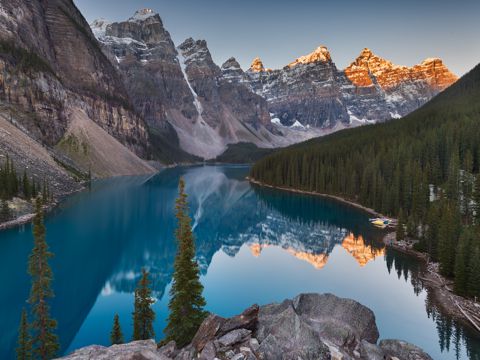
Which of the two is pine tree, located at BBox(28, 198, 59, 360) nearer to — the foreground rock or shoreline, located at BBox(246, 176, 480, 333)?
the foreground rock

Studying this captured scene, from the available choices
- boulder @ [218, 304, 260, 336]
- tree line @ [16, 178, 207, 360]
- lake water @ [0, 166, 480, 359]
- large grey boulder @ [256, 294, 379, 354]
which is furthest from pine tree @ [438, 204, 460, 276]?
boulder @ [218, 304, 260, 336]

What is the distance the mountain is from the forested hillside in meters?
74.0

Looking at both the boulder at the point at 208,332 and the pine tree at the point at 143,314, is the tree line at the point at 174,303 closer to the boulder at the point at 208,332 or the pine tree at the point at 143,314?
the pine tree at the point at 143,314

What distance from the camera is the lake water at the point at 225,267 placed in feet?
97.3

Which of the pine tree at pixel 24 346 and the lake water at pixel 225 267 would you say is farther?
the lake water at pixel 225 267

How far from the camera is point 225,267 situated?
47781 millimetres

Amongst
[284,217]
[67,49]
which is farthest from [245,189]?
[67,49]

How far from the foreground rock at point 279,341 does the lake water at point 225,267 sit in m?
13.3

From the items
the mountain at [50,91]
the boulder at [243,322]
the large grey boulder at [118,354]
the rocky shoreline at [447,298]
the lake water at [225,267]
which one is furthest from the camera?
the mountain at [50,91]

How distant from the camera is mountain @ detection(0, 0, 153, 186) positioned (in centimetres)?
12181

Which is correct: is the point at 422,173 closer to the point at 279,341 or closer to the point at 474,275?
the point at 474,275

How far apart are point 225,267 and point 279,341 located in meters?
34.6

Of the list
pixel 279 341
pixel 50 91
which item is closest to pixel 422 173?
pixel 279 341

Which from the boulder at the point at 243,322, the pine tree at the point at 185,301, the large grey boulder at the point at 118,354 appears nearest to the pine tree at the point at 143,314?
the pine tree at the point at 185,301
